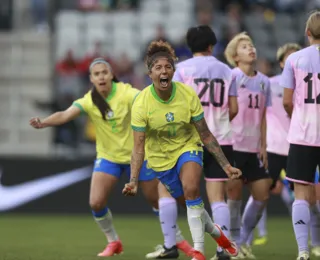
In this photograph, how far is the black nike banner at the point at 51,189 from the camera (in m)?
17.2

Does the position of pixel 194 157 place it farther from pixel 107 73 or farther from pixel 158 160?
pixel 107 73

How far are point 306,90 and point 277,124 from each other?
3.02m

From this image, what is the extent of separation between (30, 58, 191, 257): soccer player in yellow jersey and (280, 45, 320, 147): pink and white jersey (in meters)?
2.14

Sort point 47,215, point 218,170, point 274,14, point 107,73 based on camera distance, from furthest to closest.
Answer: point 274,14
point 47,215
point 107,73
point 218,170

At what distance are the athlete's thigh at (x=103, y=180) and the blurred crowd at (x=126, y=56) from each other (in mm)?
7474

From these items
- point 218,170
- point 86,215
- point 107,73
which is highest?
point 107,73

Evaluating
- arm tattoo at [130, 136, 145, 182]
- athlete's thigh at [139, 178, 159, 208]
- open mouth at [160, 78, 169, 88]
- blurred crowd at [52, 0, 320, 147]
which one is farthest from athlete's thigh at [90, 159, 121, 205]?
blurred crowd at [52, 0, 320, 147]

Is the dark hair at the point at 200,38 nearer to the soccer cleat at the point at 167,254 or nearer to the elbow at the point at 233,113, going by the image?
the elbow at the point at 233,113

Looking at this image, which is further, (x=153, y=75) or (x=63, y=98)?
(x=63, y=98)

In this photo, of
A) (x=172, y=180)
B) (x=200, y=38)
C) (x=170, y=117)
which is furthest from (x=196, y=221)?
(x=200, y=38)

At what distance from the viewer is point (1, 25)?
21156mm

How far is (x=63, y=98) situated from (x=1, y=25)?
112 inches

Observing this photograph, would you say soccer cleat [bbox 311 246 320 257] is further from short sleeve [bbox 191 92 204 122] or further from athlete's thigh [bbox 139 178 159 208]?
short sleeve [bbox 191 92 204 122]

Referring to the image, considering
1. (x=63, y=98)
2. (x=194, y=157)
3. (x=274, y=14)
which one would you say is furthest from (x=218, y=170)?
(x=274, y=14)
